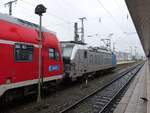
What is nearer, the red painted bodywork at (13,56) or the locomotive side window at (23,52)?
the red painted bodywork at (13,56)

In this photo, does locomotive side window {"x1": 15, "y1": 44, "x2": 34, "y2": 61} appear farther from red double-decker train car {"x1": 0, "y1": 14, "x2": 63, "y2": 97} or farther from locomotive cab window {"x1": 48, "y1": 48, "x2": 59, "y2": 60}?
locomotive cab window {"x1": 48, "y1": 48, "x2": 59, "y2": 60}

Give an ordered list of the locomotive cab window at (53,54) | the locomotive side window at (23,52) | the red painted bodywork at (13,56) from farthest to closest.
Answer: the locomotive cab window at (53,54)
the locomotive side window at (23,52)
the red painted bodywork at (13,56)

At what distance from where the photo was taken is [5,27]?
9258 millimetres

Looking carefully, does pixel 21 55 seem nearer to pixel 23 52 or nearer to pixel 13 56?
pixel 23 52

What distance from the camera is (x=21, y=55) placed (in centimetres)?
1002

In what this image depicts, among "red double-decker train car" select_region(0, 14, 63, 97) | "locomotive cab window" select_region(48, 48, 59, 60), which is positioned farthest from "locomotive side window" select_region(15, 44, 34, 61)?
"locomotive cab window" select_region(48, 48, 59, 60)

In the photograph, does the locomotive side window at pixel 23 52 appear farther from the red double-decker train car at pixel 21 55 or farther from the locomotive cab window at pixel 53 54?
the locomotive cab window at pixel 53 54

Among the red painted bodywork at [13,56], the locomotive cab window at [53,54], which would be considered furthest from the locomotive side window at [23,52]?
the locomotive cab window at [53,54]

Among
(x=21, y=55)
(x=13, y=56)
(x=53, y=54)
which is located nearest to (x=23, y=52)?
(x=21, y=55)

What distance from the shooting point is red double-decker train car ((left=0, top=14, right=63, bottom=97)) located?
9.02 meters

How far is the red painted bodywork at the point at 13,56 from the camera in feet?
29.3

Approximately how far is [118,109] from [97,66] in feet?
44.9

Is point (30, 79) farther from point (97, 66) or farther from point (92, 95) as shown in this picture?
point (97, 66)

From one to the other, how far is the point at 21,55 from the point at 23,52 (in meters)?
0.18
